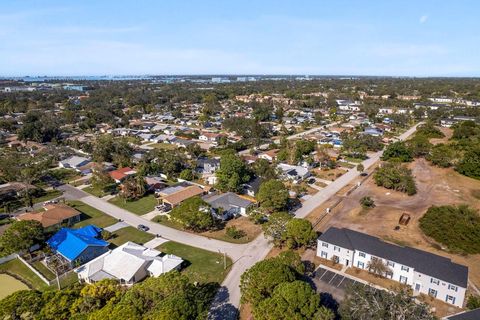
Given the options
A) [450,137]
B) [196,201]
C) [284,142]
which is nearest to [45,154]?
[196,201]

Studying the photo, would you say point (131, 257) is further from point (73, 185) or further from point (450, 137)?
point (450, 137)

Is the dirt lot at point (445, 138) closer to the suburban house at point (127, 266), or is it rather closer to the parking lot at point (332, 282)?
the parking lot at point (332, 282)

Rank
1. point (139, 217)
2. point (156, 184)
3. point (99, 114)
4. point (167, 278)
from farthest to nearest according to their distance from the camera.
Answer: point (99, 114), point (156, 184), point (139, 217), point (167, 278)

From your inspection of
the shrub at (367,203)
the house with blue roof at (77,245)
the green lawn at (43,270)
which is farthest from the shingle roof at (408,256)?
the green lawn at (43,270)

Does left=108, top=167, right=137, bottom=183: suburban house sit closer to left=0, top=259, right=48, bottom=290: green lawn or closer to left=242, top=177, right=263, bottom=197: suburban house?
left=242, top=177, right=263, bottom=197: suburban house

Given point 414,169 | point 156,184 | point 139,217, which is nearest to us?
point 139,217

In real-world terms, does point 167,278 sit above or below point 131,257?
above

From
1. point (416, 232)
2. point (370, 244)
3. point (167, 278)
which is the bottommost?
point (416, 232)
